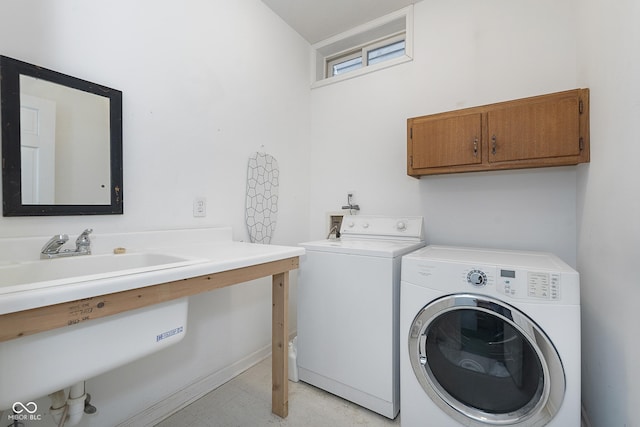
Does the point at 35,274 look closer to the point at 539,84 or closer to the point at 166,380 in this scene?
the point at 166,380

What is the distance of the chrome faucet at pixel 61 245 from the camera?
108 cm

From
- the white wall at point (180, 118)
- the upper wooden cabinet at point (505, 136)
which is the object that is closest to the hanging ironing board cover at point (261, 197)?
the white wall at point (180, 118)

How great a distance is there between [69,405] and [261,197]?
4.67 feet

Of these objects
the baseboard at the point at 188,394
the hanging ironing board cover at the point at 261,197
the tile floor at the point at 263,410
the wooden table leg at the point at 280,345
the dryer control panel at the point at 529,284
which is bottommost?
the tile floor at the point at 263,410

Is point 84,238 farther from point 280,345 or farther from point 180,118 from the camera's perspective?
point 280,345

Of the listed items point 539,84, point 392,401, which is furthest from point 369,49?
point 392,401

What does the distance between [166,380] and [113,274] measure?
39.1 inches

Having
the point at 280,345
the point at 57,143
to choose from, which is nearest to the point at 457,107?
the point at 280,345

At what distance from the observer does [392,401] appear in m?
1.47

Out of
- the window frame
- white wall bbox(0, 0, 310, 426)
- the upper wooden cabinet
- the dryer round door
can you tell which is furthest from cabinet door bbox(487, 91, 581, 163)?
white wall bbox(0, 0, 310, 426)

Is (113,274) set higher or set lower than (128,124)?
lower

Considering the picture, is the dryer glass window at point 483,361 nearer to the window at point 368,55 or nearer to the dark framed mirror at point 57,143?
the dark framed mirror at point 57,143

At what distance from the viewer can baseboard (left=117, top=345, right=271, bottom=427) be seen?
1.40 metres

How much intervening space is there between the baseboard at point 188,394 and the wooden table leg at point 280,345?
456 mm
